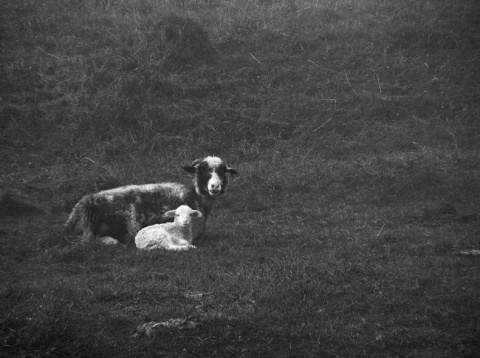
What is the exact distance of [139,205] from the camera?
1206cm

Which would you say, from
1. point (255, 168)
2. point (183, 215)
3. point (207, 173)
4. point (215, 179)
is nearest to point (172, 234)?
point (183, 215)

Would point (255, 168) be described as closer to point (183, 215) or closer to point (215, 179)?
point (215, 179)

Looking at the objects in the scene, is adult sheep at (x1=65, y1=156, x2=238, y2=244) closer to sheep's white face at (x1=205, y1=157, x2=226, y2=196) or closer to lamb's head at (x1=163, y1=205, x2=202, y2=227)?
sheep's white face at (x1=205, y1=157, x2=226, y2=196)

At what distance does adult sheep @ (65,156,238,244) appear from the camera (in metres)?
11.6

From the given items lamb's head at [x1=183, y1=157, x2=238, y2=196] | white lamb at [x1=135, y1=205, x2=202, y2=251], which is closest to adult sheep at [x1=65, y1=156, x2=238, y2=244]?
lamb's head at [x1=183, y1=157, x2=238, y2=196]

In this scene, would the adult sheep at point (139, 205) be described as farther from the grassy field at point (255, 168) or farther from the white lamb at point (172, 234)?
the grassy field at point (255, 168)

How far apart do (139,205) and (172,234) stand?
1476mm

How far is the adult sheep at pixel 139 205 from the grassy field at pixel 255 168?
58 centimetres

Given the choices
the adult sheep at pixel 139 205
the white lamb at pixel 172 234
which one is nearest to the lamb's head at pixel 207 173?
the adult sheep at pixel 139 205

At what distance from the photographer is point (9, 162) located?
16359mm

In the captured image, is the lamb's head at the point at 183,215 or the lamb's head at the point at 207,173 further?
the lamb's head at the point at 207,173

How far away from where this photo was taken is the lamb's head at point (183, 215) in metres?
11.0

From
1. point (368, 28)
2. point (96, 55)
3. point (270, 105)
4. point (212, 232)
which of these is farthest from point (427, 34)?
point (212, 232)

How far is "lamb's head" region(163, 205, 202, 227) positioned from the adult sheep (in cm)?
42
